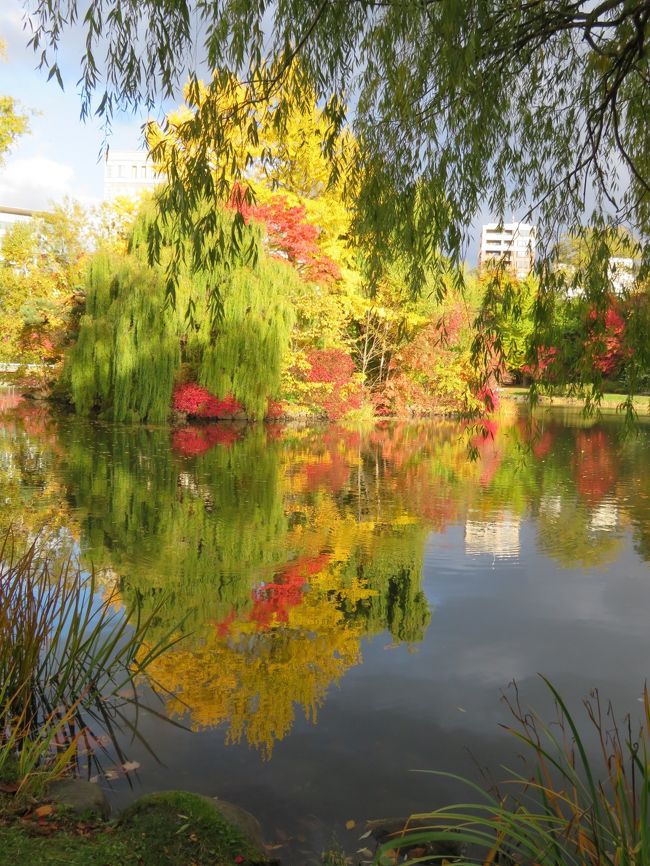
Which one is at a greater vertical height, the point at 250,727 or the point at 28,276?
the point at 28,276

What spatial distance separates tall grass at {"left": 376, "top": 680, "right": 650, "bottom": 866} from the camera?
1897mm

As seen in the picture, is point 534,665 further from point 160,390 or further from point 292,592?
point 160,390

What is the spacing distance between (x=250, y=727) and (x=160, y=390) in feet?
53.6

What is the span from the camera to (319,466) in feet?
45.2

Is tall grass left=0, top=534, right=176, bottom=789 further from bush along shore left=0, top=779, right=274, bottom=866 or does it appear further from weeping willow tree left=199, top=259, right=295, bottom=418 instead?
weeping willow tree left=199, top=259, right=295, bottom=418

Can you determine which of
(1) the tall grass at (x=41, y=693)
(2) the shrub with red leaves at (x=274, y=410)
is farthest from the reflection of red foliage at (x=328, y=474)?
(2) the shrub with red leaves at (x=274, y=410)

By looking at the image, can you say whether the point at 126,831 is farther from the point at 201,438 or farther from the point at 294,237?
the point at 294,237

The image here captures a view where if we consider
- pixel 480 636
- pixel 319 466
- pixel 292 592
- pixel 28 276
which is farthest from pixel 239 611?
pixel 28 276

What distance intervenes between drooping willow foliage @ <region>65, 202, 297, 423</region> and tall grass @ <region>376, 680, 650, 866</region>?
16303 millimetres

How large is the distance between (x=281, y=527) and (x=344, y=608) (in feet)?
9.23

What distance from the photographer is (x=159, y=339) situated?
1962cm

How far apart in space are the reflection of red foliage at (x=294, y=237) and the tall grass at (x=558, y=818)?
18268 mm

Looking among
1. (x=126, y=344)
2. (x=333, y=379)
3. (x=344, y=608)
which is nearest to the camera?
(x=344, y=608)

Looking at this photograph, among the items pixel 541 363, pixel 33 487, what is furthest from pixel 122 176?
pixel 541 363
